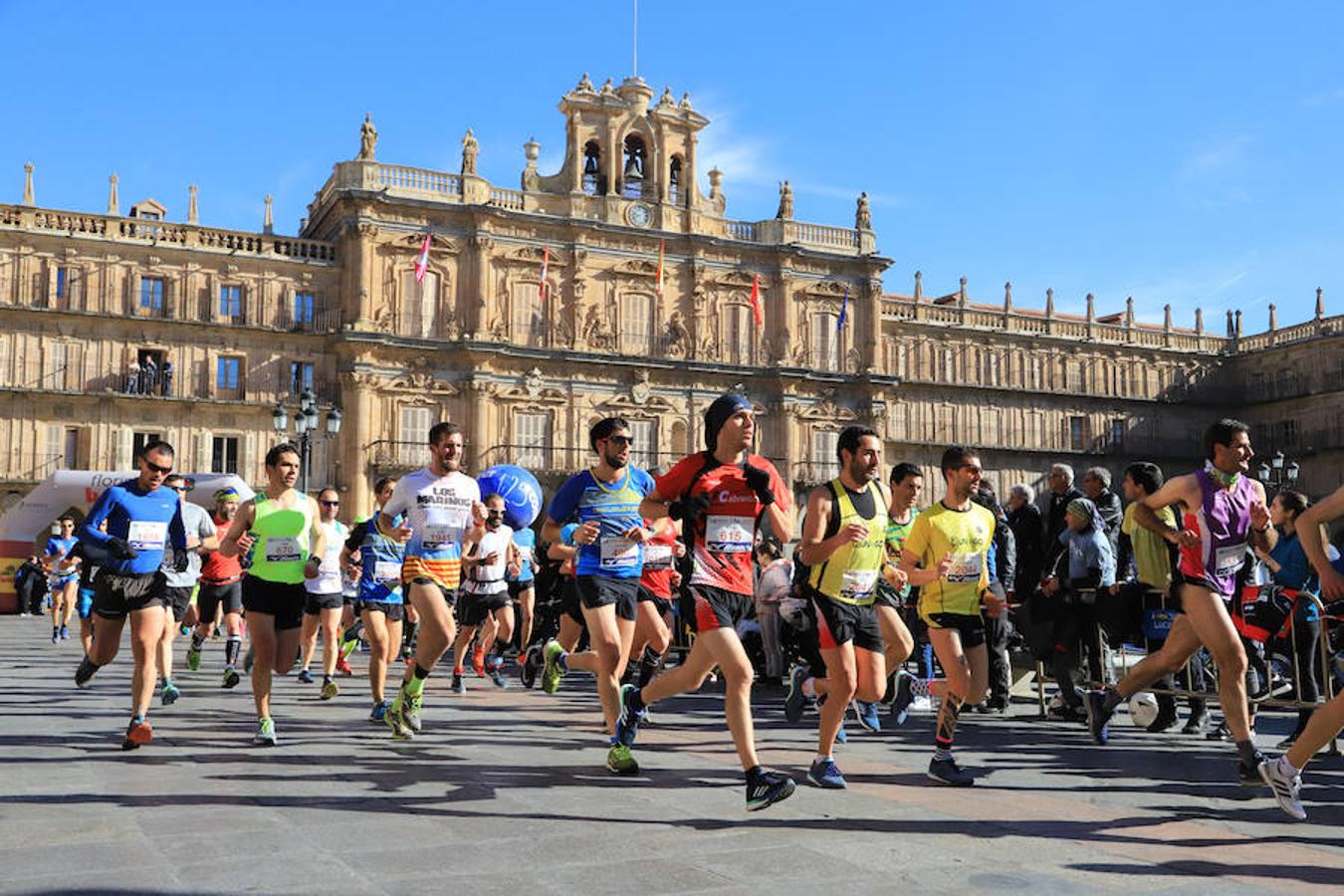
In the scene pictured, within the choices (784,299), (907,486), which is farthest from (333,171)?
(907,486)

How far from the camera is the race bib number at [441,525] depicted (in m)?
8.23

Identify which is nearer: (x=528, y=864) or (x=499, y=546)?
(x=528, y=864)

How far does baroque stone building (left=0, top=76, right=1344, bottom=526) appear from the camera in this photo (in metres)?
37.5

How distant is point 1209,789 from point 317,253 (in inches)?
1459

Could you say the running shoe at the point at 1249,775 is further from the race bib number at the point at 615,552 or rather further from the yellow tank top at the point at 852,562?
the race bib number at the point at 615,552

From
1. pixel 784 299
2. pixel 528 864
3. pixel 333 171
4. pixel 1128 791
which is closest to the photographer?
pixel 528 864

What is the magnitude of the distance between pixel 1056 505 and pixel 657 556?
4.10 m

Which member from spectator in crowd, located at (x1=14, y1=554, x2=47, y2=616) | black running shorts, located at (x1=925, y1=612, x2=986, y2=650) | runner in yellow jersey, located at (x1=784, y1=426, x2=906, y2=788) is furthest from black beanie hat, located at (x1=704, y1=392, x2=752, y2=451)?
spectator in crowd, located at (x1=14, y1=554, x2=47, y2=616)

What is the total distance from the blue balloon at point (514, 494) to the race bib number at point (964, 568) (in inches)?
265

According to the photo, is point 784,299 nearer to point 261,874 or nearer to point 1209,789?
point 1209,789

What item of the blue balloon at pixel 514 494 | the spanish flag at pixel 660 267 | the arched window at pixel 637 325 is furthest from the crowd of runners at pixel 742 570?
the arched window at pixel 637 325

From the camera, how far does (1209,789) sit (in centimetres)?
693

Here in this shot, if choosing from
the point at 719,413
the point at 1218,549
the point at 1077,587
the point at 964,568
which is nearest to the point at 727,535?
the point at 719,413

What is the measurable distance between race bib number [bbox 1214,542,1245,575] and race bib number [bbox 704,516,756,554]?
256 centimetres
